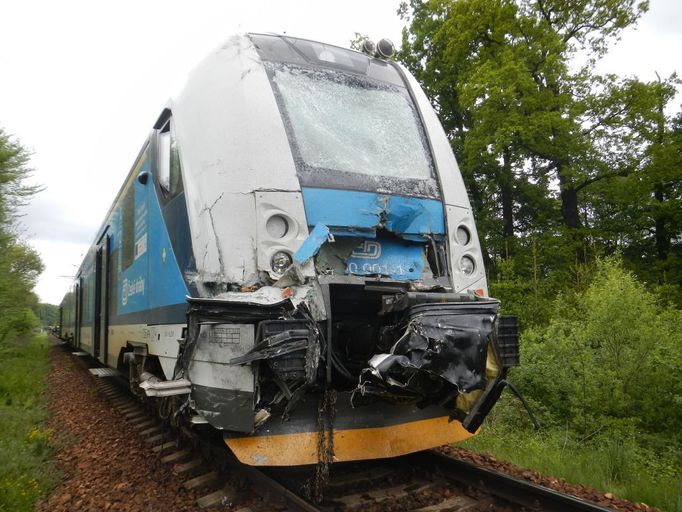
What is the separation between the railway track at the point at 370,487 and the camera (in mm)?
3494

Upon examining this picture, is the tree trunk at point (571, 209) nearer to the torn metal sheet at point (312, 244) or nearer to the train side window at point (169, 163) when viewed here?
the train side window at point (169, 163)

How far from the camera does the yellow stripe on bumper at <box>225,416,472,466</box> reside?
10.4 ft

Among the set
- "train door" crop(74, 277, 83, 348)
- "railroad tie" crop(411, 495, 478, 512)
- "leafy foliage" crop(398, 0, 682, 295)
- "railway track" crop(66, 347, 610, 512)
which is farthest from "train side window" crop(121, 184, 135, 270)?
"leafy foliage" crop(398, 0, 682, 295)

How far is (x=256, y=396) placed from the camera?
115 inches

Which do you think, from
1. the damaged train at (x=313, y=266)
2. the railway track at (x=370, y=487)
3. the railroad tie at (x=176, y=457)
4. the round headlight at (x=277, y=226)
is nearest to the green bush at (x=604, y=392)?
the railway track at (x=370, y=487)

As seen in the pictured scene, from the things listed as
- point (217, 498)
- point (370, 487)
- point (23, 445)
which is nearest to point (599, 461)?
point (370, 487)

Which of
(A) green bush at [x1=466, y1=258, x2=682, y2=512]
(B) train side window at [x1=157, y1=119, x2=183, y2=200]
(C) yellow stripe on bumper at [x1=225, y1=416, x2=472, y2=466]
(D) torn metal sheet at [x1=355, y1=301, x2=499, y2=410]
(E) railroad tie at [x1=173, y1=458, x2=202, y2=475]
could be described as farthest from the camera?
(A) green bush at [x1=466, y1=258, x2=682, y2=512]

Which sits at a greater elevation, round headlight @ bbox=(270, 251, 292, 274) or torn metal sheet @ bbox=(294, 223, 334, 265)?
torn metal sheet @ bbox=(294, 223, 334, 265)

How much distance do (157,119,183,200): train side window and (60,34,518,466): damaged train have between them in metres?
0.02

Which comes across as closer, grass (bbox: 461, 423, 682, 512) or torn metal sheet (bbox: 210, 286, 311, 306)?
torn metal sheet (bbox: 210, 286, 311, 306)

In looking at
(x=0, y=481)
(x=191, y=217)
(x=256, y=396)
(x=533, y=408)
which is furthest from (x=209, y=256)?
(x=533, y=408)

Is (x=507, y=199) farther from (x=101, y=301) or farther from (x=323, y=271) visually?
(x=323, y=271)

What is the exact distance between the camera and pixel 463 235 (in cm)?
421

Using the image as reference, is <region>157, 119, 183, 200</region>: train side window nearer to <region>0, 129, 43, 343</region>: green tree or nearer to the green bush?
the green bush
